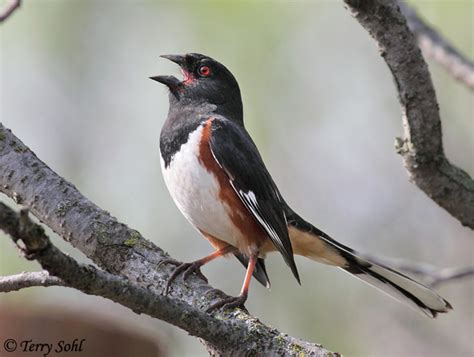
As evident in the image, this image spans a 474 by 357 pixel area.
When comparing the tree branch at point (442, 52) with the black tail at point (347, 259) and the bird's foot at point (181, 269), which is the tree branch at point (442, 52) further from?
the bird's foot at point (181, 269)

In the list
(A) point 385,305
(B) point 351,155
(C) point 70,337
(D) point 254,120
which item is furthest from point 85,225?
(B) point 351,155

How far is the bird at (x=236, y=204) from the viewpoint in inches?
151

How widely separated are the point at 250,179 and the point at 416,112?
107cm

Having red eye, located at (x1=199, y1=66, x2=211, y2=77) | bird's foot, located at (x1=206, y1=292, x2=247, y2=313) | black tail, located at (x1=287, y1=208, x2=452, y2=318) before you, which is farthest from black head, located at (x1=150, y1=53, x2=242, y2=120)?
bird's foot, located at (x1=206, y1=292, x2=247, y2=313)

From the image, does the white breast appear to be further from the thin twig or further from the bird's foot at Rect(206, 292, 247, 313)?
the bird's foot at Rect(206, 292, 247, 313)

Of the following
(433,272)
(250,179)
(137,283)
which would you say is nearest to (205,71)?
(250,179)

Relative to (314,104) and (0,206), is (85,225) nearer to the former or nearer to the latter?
(0,206)

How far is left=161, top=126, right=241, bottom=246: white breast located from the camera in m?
3.82

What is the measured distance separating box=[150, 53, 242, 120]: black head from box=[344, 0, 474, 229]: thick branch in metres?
1.39

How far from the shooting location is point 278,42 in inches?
327

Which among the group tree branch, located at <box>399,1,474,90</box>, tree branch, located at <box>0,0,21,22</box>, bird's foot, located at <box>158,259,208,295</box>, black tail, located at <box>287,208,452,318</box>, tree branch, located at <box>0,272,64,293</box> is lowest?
tree branch, located at <box>0,272,64,293</box>

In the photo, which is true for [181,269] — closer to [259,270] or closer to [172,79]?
[259,270]

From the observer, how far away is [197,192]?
3.82 metres

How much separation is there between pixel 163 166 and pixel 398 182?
4.58m
